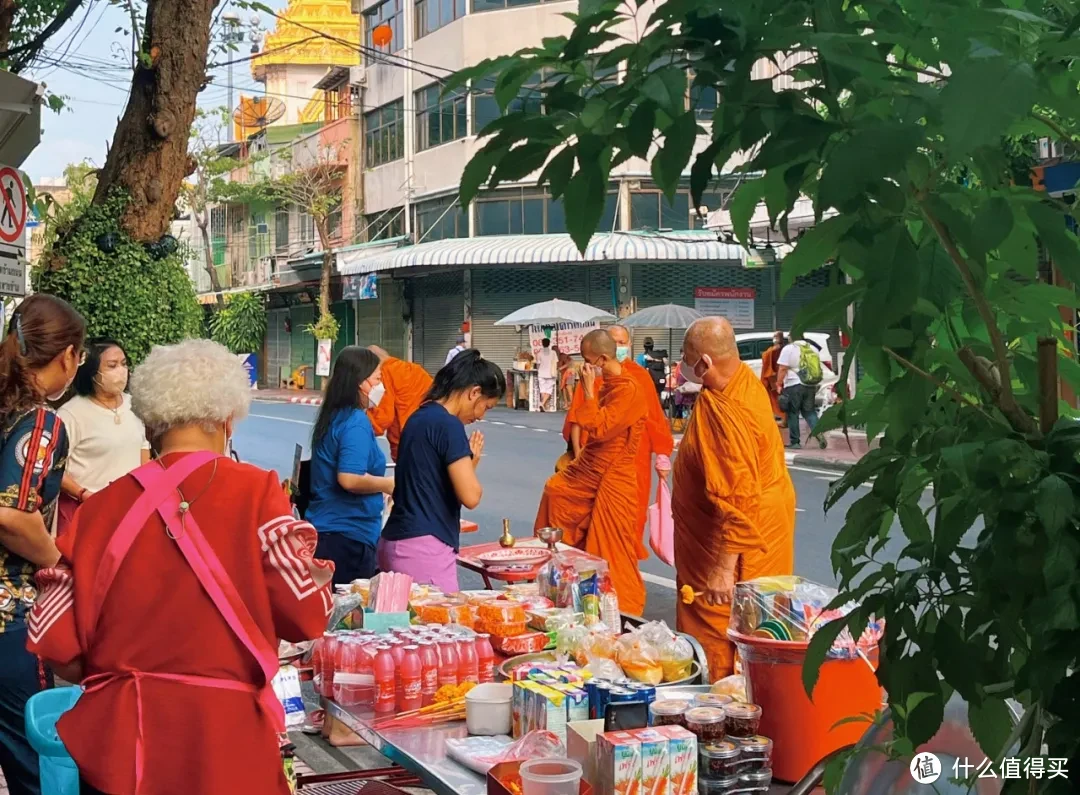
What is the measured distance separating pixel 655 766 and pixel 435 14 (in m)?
35.0

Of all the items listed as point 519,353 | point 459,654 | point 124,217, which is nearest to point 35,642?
point 459,654

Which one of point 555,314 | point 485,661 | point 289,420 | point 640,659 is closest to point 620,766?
point 640,659

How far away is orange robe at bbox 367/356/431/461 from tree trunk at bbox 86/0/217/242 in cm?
200

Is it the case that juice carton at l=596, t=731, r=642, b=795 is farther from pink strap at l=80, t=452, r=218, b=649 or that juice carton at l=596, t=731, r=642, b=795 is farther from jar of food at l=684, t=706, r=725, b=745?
pink strap at l=80, t=452, r=218, b=649

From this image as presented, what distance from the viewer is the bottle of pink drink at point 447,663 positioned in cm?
381

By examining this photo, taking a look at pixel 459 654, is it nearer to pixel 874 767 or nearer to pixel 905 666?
pixel 874 767

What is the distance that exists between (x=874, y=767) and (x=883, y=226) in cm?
114

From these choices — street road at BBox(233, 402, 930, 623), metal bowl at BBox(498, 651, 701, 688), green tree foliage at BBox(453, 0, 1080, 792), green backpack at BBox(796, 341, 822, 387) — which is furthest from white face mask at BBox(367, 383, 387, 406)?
green backpack at BBox(796, 341, 822, 387)

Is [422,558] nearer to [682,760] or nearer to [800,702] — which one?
[800,702]

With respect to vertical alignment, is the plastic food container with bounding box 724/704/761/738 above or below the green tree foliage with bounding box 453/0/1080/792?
below

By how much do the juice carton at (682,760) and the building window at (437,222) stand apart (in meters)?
31.7

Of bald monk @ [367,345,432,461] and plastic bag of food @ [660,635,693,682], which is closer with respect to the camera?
plastic bag of food @ [660,635,693,682]

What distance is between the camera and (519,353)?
99.9 ft

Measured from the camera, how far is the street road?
9352mm
